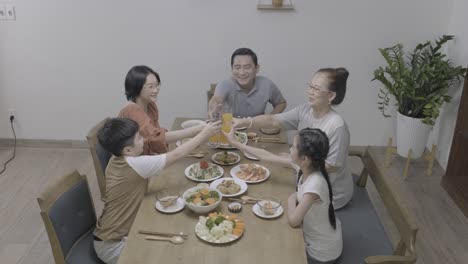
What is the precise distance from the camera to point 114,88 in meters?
3.82

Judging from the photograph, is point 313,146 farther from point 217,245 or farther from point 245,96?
point 245,96

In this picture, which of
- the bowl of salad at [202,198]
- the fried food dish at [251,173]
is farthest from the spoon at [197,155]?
the bowl of salad at [202,198]

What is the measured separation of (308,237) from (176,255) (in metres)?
0.66

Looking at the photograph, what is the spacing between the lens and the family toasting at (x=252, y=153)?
1.82 metres

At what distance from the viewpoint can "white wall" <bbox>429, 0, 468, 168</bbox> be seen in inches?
131

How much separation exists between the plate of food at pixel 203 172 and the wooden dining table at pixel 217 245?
5 centimetres

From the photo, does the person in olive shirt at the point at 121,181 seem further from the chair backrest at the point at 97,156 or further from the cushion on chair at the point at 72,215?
the chair backrest at the point at 97,156

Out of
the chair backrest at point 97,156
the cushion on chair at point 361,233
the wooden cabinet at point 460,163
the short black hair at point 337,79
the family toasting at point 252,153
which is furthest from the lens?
the wooden cabinet at point 460,163

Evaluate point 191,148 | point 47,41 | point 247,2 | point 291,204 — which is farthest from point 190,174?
point 47,41

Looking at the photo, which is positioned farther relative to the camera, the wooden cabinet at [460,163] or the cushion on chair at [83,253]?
the wooden cabinet at [460,163]

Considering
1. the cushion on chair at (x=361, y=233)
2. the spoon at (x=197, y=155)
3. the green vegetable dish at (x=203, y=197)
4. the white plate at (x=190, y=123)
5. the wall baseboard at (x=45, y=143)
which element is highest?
the white plate at (x=190, y=123)

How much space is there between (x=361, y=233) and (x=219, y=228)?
0.92 meters

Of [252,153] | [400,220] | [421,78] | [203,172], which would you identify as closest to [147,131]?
[203,172]

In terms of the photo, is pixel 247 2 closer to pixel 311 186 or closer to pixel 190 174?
pixel 190 174
